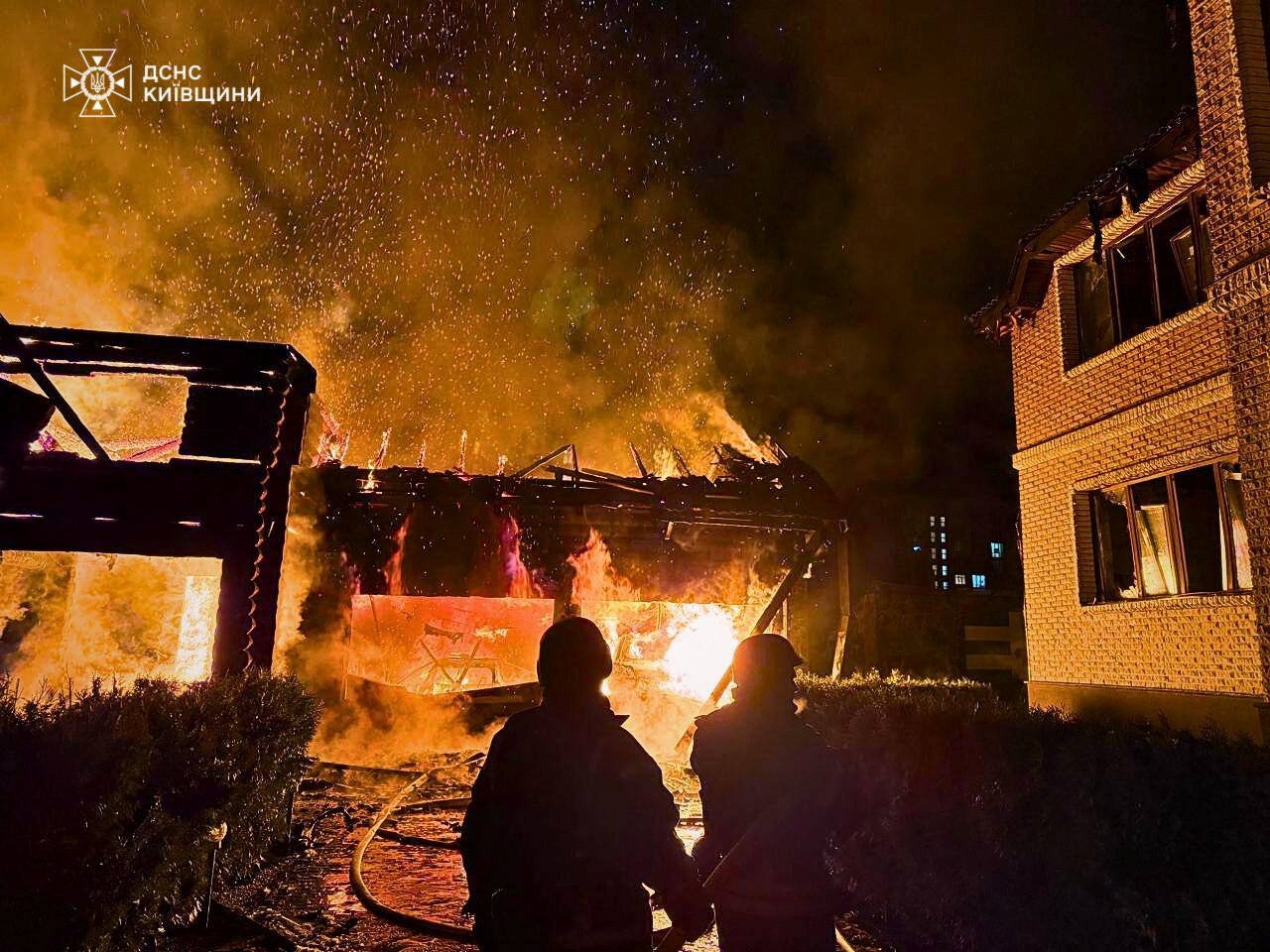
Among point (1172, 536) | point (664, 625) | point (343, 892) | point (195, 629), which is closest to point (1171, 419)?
point (1172, 536)

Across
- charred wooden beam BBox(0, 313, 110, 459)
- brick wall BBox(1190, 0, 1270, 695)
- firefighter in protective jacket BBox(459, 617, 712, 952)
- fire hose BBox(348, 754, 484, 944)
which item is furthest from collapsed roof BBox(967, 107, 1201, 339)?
charred wooden beam BBox(0, 313, 110, 459)

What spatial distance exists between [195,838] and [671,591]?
1190 centimetres

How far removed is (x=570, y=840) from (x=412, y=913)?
4754 mm

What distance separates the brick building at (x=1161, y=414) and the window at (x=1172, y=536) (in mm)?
22

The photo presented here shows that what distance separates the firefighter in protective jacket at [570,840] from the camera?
7.80 feet

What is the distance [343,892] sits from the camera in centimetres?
661

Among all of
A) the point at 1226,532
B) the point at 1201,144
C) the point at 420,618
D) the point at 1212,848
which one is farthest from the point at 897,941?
the point at 420,618

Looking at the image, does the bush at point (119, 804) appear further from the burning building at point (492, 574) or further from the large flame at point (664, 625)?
the large flame at point (664, 625)

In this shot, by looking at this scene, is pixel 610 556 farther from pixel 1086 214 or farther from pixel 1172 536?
pixel 1086 214

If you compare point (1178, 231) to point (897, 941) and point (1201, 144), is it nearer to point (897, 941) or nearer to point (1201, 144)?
point (1201, 144)

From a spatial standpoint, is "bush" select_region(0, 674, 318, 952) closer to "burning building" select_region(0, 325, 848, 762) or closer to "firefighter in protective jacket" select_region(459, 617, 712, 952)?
"firefighter in protective jacket" select_region(459, 617, 712, 952)

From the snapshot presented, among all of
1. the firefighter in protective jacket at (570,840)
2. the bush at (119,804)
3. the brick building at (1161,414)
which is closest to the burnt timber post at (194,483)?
the bush at (119,804)

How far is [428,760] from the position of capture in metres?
13.4

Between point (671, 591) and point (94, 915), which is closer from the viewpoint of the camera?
point (94, 915)
